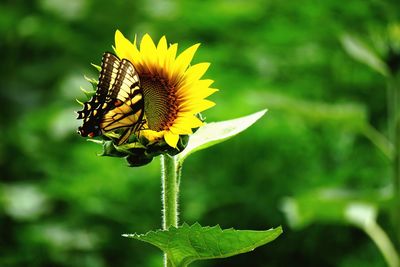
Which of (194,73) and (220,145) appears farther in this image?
(220,145)

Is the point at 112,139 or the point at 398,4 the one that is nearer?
the point at 112,139

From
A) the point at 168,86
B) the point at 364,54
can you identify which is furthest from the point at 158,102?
the point at 364,54

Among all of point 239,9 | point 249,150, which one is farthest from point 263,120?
point 239,9

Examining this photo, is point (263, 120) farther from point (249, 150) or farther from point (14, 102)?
point (14, 102)

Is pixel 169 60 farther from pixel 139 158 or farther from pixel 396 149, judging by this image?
pixel 396 149

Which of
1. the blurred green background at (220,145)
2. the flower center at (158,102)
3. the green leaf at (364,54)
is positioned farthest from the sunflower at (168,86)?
the blurred green background at (220,145)

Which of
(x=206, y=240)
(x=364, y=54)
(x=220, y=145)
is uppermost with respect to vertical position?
(x=220, y=145)

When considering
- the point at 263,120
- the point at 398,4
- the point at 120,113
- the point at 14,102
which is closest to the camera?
the point at 120,113
